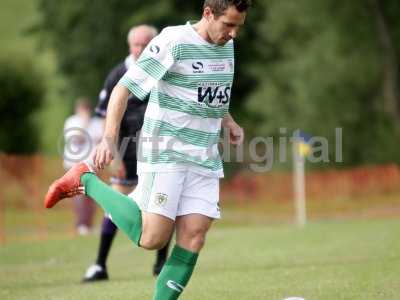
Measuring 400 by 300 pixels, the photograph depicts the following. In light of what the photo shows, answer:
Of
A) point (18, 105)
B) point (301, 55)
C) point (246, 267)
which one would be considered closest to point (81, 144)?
point (246, 267)

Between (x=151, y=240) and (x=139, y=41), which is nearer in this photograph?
(x=151, y=240)

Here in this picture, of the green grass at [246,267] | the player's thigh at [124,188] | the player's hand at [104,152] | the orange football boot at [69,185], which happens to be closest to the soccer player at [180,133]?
the player's hand at [104,152]

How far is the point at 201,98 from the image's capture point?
6324 mm

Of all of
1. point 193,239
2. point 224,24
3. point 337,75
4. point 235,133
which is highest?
point 337,75

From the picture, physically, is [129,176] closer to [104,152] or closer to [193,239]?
[193,239]

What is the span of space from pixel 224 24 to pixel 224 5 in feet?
0.39

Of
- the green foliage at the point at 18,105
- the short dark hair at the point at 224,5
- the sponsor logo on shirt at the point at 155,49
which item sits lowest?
the sponsor logo on shirt at the point at 155,49

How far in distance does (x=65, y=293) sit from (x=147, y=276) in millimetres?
1589

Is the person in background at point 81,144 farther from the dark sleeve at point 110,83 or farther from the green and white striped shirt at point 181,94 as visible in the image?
the green and white striped shirt at point 181,94

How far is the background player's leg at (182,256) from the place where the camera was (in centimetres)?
631

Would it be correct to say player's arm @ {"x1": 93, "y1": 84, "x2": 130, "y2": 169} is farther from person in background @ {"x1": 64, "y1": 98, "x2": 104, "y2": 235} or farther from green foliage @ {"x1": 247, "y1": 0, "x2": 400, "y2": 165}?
green foliage @ {"x1": 247, "y1": 0, "x2": 400, "y2": 165}

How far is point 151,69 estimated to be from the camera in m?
6.27

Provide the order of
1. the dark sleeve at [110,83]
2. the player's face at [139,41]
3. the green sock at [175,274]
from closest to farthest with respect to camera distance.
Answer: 1. the green sock at [175,274]
2. the player's face at [139,41]
3. the dark sleeve at [110,83]

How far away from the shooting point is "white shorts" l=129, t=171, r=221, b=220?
6.29 m
